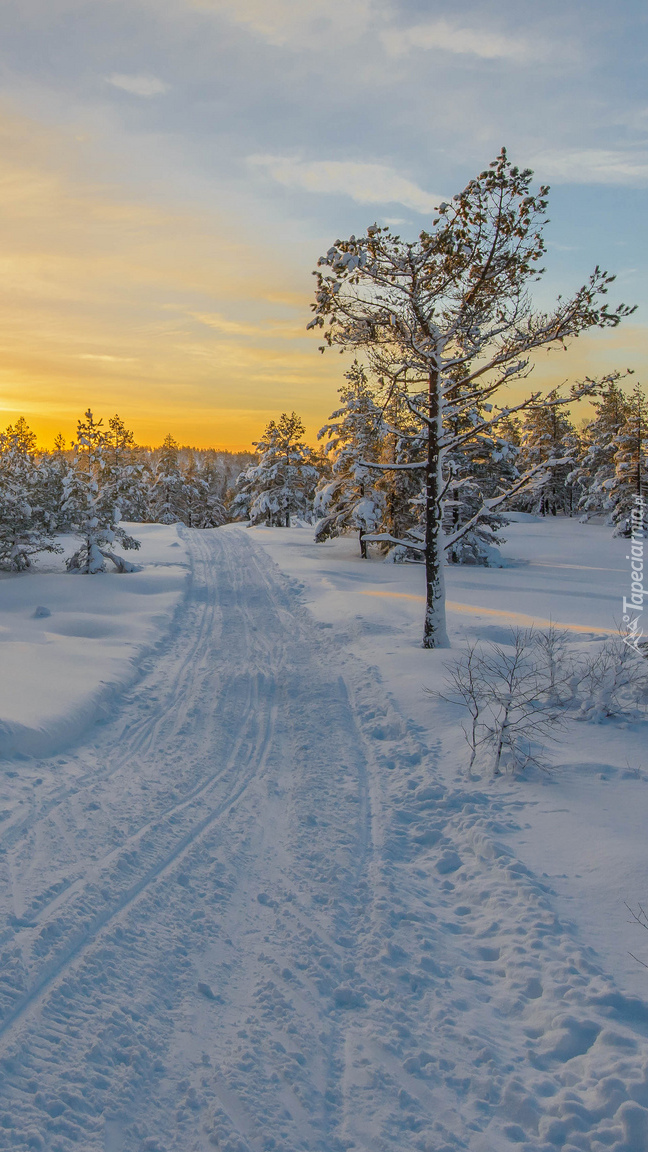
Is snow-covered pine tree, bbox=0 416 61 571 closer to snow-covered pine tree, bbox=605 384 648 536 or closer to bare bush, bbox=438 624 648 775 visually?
bare bush, bbox=438 624 648 775

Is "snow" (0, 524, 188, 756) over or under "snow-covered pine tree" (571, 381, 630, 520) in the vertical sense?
under

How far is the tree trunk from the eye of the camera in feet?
37.2

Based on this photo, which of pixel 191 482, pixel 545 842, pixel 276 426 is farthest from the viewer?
pixel 191 482

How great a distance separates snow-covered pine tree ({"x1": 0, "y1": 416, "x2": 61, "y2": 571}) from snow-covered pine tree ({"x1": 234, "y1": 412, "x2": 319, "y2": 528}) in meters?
23.7

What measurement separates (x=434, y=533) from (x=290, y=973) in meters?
8.53

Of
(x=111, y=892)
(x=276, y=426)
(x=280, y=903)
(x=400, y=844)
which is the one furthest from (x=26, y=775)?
(x=276, y=426)

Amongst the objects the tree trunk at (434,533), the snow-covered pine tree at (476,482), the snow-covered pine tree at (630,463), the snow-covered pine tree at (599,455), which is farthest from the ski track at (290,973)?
the snow-covered pine tree at (599,455)

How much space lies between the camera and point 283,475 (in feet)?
151

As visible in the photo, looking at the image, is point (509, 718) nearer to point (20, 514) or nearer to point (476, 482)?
point (476, 482)

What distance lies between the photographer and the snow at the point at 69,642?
7598mm

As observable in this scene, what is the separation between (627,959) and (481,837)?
5.20 ft

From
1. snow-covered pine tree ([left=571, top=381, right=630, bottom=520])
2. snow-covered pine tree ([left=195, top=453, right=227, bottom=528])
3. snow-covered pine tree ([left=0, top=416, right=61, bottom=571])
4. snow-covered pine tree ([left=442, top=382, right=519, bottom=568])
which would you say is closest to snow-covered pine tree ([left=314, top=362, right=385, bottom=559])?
snow-covered pine tree ([left=442, top=382, right=519, bottom=568])

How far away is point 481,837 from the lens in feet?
17.8

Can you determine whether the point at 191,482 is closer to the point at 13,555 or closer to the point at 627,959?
the point at 13,555
